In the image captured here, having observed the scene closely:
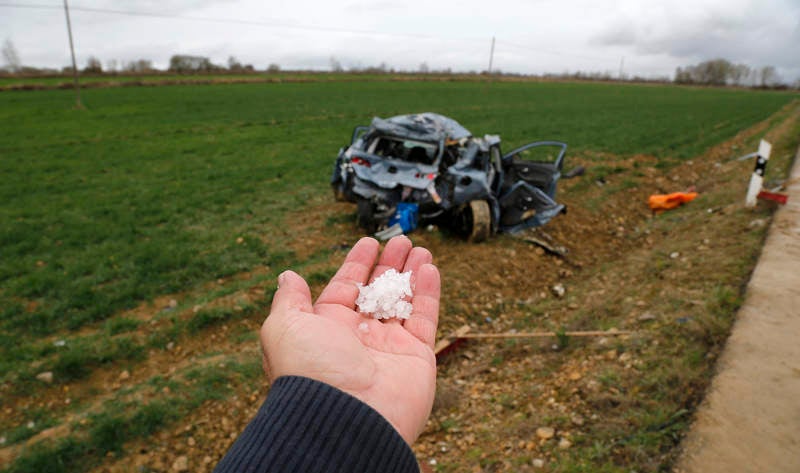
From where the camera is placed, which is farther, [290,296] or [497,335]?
[497,335]

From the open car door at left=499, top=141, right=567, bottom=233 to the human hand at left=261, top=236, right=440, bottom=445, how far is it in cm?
542

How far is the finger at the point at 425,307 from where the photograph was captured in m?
2.31

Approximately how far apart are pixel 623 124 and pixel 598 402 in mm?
24161

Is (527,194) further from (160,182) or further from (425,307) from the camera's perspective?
(160,182)

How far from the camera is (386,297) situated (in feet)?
8.13

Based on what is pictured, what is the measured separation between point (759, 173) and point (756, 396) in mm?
5731

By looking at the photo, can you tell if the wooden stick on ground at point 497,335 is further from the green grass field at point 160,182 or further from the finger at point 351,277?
the green grass field at point 160,182

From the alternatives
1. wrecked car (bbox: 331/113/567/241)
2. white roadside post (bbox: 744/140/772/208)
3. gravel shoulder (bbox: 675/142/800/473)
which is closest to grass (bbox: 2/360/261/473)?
wrecked car (bbox: 331/113/567/241)

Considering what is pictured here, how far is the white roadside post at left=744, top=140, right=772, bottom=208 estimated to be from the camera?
7.13 m

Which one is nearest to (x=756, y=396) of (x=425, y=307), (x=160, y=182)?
(x=425, y=307)

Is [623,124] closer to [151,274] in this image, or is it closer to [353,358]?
[151,274]

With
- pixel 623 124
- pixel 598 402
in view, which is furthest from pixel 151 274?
pixel 623 124

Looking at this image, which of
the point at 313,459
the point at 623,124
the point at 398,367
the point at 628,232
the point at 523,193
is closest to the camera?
the point at 313,459

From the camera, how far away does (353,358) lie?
1.87 meters
